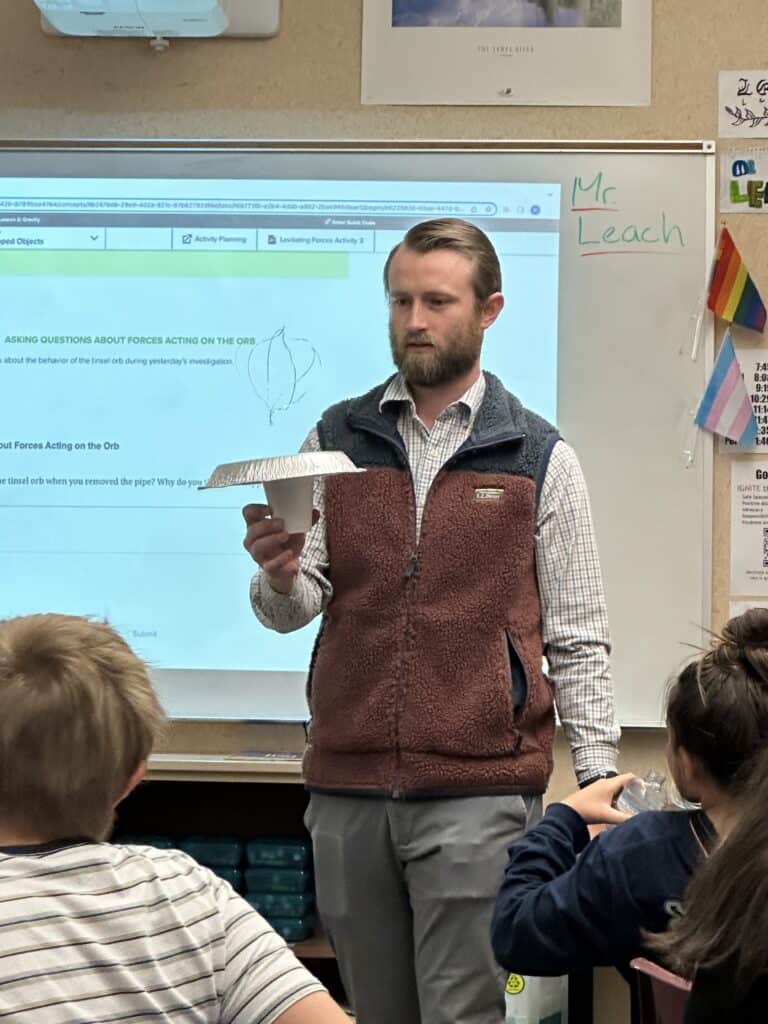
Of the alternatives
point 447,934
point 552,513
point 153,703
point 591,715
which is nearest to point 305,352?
point 552,513

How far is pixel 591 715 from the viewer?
2.03 meters

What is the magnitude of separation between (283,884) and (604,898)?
63.6 inches

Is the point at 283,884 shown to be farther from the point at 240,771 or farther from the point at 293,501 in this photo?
the point at 293,501

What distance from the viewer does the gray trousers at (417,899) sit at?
6.28ft

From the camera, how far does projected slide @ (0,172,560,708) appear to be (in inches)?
120

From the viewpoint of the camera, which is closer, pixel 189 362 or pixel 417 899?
pixel 417 899

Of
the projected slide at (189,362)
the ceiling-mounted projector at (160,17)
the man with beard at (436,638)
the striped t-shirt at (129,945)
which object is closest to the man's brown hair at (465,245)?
the man with beard at (436,638)

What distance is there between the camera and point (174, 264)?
122 inches

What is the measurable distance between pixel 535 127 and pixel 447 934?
2040 mm

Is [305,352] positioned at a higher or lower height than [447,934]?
higher

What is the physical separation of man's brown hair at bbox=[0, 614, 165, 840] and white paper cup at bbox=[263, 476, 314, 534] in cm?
71

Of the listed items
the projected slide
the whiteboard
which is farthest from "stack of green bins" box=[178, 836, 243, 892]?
the projected slide

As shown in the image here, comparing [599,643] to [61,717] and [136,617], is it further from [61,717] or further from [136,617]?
[136,617]

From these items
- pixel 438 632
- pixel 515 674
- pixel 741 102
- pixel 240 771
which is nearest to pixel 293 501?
pixel 438 632
